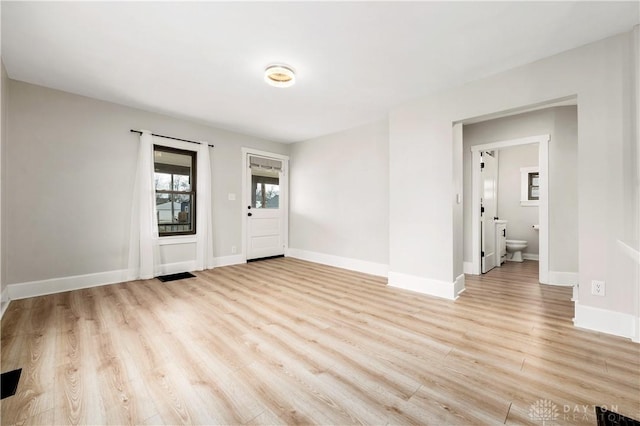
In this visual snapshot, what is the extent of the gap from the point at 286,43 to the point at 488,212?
4.47 metres

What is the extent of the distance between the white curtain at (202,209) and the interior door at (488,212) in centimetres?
468

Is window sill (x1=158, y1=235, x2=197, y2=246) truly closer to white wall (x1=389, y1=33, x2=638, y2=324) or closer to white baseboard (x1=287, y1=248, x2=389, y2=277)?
white baseboard (x1=287, y1=248, x2=389, y2=277)

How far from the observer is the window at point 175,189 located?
165 inches

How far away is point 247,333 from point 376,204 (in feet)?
9.43

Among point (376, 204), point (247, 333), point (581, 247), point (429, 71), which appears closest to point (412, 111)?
point (429, 71)

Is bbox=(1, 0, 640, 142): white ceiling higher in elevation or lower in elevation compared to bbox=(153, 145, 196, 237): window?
higher

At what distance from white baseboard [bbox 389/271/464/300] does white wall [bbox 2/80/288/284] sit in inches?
140

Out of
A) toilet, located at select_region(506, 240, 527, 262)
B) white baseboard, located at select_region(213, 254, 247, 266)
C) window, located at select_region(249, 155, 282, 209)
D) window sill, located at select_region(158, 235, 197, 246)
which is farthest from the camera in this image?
window, located at select_region(249, 155, 282, 209)

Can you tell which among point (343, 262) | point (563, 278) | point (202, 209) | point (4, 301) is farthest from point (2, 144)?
point (563, 278)

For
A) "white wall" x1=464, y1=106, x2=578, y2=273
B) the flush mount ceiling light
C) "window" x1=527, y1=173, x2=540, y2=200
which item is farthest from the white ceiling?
"window" x1=527, y1=173, x2=540, y2=200

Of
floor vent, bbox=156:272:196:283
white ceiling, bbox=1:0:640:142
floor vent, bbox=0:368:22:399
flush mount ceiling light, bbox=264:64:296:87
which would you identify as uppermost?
white ceiling, bbox=1:0:640:142

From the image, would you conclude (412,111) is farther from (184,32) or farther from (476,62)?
(184,32)

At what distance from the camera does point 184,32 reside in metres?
2.14

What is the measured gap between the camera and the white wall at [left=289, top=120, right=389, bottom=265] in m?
4.24
